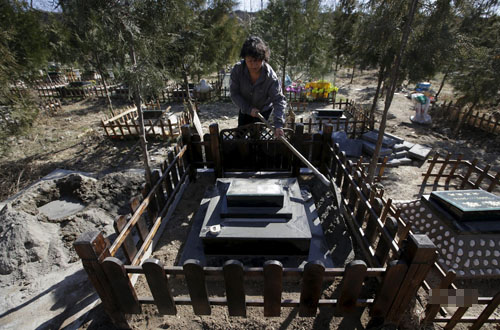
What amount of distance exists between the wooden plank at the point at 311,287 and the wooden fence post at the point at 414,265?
0.67m

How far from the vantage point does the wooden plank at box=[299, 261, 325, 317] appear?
6.02ft

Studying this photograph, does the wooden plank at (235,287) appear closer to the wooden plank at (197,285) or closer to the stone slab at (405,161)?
the wooden plank at (197,285)

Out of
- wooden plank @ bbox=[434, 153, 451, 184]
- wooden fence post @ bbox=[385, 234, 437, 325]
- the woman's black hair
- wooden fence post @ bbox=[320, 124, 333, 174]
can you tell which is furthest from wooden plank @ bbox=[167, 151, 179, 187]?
A: wooden plank @ bbox=[434, 153, 451, 184]

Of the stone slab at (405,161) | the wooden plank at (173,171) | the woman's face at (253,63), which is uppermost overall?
the woman's face at (253,63)

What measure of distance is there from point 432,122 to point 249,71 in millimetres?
11333

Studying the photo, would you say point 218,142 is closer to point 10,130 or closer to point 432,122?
point 10,130

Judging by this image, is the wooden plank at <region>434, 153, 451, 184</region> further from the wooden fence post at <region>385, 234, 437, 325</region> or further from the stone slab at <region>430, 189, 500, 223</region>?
the wooden fence post at <region>385, 234, 437, 325</region>

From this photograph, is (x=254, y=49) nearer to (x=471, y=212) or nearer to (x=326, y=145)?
(x=326, y=145)

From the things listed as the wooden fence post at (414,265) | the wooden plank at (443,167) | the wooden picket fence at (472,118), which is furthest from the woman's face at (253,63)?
the wooden picket fence at (472,118)

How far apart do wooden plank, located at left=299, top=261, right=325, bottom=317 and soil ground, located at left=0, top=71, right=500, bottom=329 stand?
0.27 metres

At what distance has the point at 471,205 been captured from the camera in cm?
298

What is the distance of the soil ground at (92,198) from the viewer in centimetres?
231

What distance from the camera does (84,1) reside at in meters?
2.94

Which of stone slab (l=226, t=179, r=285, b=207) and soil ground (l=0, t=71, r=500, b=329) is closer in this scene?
soil ground (l=0, t=71, r=500, b=329)
